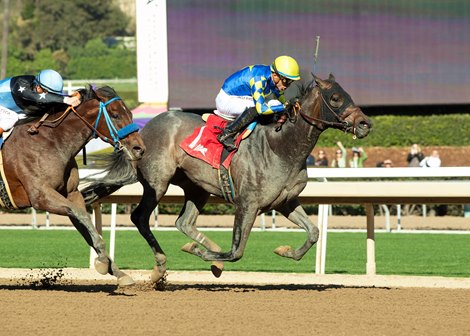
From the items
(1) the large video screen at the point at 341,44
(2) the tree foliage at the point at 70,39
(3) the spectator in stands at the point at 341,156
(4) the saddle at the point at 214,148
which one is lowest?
(2) the tree foliage at the point at 70,39

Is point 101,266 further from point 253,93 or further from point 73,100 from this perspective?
point 253,93

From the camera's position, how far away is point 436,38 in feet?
88.7

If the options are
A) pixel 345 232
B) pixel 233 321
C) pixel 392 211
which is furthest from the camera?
pixel 392 211

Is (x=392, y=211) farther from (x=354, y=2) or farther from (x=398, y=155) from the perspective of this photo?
(x=354, y=2)

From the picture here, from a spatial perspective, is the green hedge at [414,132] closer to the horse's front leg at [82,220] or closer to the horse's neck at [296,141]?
the horse's neck at [296,141]

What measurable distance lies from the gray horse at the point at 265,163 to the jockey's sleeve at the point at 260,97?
103 millimetres

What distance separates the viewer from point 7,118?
8266 millimetres

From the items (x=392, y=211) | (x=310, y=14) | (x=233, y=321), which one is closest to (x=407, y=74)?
(x=310, y=14)

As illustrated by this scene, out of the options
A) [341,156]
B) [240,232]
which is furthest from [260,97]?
[341,156]

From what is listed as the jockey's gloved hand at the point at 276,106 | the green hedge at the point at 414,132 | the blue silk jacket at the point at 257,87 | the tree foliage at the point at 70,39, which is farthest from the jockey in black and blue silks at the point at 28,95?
the tree foliage at the point at 70,39

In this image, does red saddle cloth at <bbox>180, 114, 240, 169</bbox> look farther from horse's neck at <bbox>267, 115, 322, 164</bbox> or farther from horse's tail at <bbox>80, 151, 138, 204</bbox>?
horse's tail at <bbox>80, 151, 138, 204</bbox>

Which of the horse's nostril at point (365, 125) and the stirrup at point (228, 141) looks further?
the stirrup at point (228, 141)

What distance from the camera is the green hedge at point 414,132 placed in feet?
86.0

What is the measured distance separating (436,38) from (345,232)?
11.2 metres
